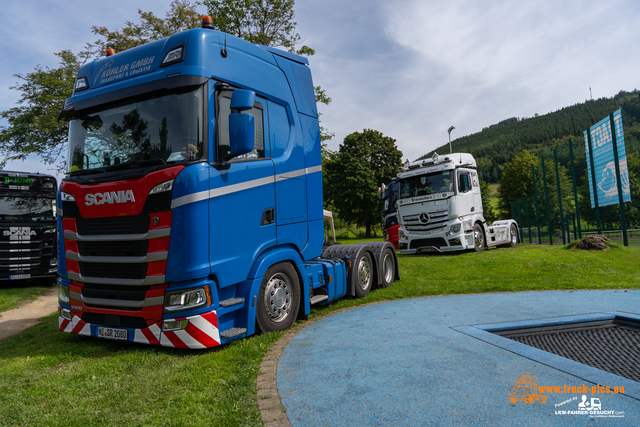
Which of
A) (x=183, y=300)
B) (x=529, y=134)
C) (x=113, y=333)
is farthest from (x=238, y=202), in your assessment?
(x=529, y=134)

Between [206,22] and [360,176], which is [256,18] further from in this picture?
[360,176]

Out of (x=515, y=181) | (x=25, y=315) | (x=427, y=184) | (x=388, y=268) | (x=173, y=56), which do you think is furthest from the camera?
(x=515, y=181)

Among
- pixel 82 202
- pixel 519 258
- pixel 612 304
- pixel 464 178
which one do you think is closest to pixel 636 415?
pixel 612 304

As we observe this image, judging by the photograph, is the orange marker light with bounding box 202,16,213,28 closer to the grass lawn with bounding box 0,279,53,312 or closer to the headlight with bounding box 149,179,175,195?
the headlight with bounding box 149,179,175,195

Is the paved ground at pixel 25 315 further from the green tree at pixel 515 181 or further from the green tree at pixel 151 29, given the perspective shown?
the green tree at pixel 515 181

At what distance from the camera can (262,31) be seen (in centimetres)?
1836

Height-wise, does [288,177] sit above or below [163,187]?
above

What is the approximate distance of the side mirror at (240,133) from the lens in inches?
174

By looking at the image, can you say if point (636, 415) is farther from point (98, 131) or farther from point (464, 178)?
point (464, 178)

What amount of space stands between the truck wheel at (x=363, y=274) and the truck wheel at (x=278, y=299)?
216 cm

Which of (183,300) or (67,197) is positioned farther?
(67,197)

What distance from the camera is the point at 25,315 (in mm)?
8820

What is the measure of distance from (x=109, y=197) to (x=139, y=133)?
2.56ft

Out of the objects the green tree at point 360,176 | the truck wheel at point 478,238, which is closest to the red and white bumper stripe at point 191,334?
the truck wheel at point 478,238
